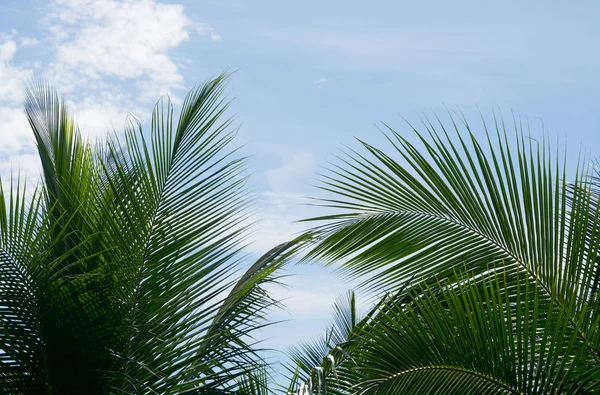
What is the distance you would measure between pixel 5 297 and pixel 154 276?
71cm

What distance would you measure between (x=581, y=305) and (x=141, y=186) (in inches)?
91.6

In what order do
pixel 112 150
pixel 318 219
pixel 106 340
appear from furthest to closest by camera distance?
pixel 318 219
pixel 112 150
pixel 106 340

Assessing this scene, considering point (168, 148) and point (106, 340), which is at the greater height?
point (168, 148)

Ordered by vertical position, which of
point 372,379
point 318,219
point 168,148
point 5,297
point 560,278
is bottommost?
point 372,379

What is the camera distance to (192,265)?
358cm

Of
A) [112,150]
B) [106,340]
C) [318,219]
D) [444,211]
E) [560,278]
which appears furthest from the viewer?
[318,219]

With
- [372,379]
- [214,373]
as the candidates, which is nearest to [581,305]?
[372,379]

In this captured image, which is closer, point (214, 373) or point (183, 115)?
point (214, 373)

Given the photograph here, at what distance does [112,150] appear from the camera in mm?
3852

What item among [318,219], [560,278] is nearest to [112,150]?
[318,219]

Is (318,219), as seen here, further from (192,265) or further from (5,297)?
(5,297)

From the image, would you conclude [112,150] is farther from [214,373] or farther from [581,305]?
[581,305]

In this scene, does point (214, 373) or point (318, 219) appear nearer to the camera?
point (214, 373)

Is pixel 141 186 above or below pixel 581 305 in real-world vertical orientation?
above
